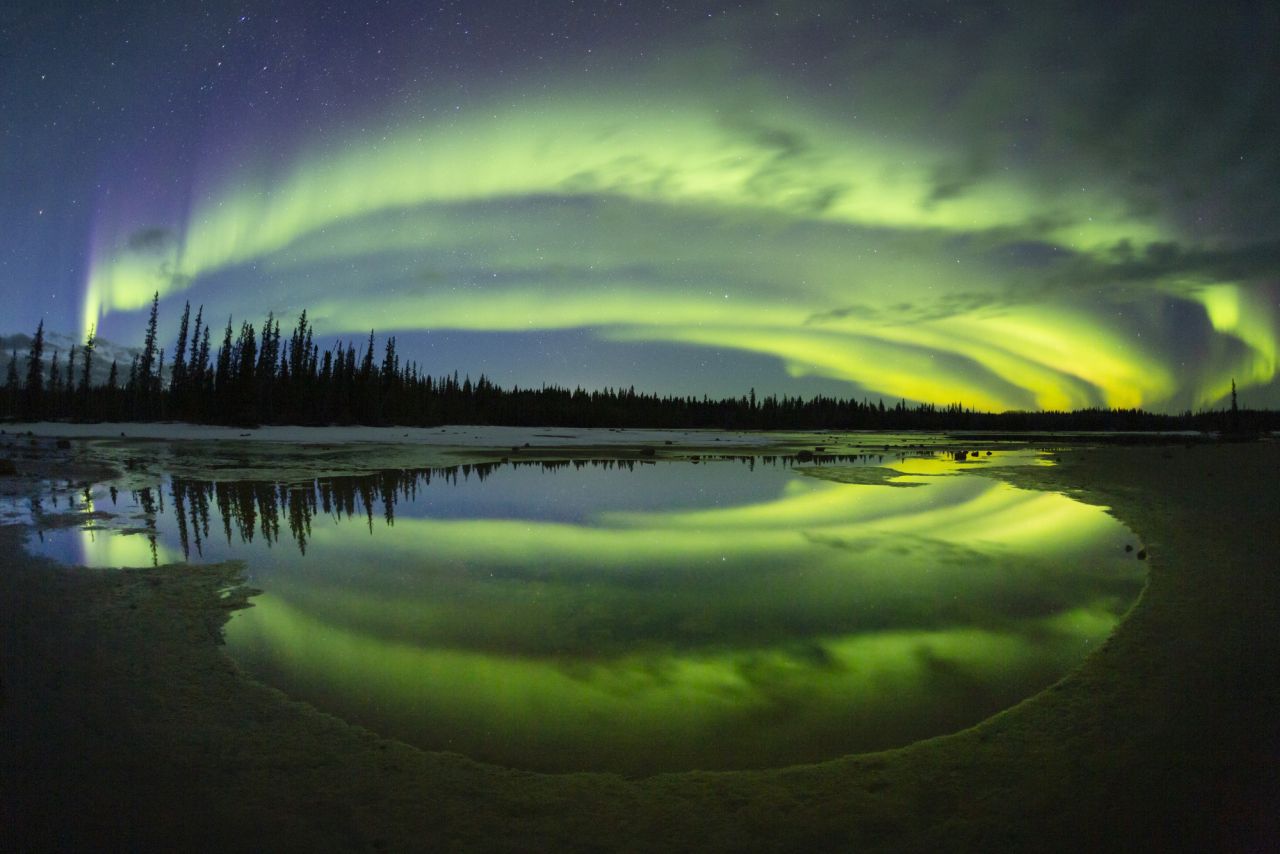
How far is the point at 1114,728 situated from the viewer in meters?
5.52

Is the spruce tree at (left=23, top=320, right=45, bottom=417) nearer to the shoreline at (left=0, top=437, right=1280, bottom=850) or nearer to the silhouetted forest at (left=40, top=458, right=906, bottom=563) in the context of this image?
the silhouetted forest at (left=40, top=458, right=906, bottom=563)

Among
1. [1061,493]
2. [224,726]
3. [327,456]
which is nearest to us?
[224,726]

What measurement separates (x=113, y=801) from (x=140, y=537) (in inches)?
434

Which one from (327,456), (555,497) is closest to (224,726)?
(555,497)

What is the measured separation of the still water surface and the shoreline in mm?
392

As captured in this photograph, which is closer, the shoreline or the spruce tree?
the shoreline

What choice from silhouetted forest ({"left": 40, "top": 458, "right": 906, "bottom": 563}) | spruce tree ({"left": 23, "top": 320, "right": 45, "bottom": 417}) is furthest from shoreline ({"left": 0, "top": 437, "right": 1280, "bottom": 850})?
spruce tree ({"left": 23, "top": 320, "right": 45, "bottom": 417})

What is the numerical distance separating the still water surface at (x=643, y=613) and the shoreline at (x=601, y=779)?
39cm

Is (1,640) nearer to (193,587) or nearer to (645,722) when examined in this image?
(193,587)

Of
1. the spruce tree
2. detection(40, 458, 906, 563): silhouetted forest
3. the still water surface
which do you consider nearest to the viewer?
the still water surface

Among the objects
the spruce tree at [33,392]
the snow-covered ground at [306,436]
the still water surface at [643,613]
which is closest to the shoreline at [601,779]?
the still water surface at [643,613]

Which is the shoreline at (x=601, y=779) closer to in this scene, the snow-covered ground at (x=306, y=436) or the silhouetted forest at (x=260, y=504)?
the silhouetted forest at (x=260, y=504)

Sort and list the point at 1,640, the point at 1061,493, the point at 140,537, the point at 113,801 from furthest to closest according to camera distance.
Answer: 1. the point at 1061,493
2. the point at 140,537
3. the point at 1,640
4. the point at 113,801

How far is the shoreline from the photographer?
4062 millimetres
